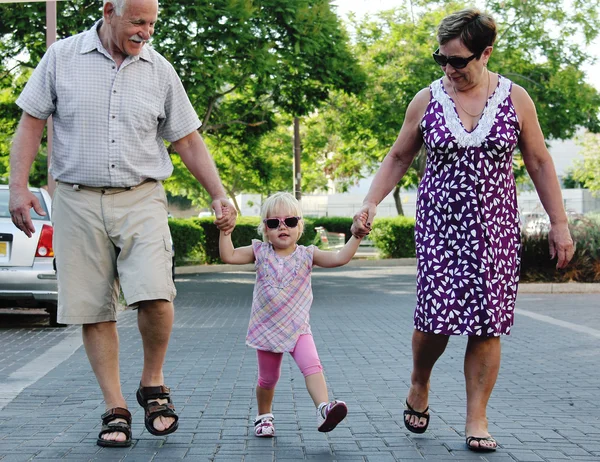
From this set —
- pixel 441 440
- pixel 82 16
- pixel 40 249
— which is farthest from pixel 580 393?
pixel 82 16

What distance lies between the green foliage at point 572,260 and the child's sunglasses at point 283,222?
540 inches

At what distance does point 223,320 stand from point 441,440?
7611mm

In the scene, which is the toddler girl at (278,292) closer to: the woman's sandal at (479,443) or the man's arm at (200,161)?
the man's arm at (200,161)

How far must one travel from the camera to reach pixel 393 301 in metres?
15.6

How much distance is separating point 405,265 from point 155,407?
85.4ft

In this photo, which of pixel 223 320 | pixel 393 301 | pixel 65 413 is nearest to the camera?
pixel 65 413

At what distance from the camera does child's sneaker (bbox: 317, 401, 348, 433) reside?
452cm

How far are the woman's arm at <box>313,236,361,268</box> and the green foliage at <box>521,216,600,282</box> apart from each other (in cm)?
1363

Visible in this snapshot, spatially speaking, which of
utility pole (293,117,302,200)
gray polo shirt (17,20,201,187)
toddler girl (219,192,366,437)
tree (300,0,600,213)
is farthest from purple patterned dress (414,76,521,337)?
utility pole (293,117,302,200)

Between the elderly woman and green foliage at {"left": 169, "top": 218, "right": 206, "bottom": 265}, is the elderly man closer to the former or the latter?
the elderly woman

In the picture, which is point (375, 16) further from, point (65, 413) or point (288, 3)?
point (65, 413)

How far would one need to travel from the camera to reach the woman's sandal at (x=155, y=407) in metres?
4.72

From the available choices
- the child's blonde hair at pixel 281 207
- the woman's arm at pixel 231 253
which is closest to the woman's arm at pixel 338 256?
the child's blonde hair at pixel 281 207

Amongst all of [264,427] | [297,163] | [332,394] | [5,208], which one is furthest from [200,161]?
[297,163]
